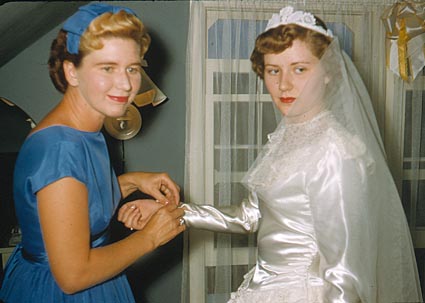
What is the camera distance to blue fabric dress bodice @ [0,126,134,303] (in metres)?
0.72

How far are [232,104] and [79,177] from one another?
120cm

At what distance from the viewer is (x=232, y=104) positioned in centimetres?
186

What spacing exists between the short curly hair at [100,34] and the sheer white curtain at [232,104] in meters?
1.05

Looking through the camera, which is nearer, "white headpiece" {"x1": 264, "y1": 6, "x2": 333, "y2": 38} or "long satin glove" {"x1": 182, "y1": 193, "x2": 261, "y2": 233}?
"white headpiece" {"x1": 264, "y1": 6, "x2": 333, "y2": 38}

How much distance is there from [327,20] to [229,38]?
456mm

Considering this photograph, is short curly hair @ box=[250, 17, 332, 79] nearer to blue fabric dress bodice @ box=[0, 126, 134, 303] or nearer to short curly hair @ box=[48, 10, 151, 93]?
short curly hair @ box=[48, 10, 151, 93]

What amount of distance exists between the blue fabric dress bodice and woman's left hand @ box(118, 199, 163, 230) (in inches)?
4.7

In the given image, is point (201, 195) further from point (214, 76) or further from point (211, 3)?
point (211, 3)

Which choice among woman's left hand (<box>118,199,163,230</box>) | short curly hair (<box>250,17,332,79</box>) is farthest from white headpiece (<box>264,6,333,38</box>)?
woman's left hand (<box>118,199,163,230</box>)

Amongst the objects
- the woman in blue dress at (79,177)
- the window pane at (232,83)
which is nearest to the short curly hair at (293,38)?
the woman in blue dress at (79,177)

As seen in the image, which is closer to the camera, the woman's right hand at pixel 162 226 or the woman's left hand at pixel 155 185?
the woman's right hand at pixel 162 226

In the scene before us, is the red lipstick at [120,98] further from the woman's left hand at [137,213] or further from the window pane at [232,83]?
the window pane at [232,83]

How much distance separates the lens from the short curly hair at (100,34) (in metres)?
0.74

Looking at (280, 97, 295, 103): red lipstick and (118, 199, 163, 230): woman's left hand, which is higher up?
(280, 97, 295, 103): red lipstick
